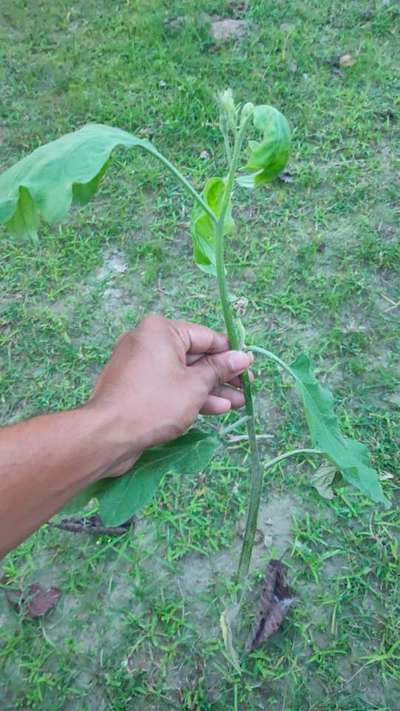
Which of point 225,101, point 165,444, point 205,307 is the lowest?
point 205,307

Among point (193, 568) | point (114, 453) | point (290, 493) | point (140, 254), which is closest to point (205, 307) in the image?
point (140, 254)

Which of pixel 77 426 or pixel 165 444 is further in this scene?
pixel 165 444

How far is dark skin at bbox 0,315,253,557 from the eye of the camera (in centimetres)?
125

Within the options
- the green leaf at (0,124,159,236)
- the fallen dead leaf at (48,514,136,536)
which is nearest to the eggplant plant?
the green leaf at (0,124,159,236)

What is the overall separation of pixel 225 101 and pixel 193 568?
4.65 ft

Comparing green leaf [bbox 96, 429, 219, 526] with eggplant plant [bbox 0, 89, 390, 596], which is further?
green leaf [bbox 96, 429, 219, 526]

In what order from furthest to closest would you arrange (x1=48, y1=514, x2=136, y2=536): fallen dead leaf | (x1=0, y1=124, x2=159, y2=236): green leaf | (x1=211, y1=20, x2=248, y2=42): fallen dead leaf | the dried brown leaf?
(x1=211, y1=20, x2=248, y2=42): fallen dead leaf
(x1=48, y1=514, x2=136, y2=536): fallen dead leaf
the dried brown leaf
(x1=0, y1=124, x2=159, y2=236): green leaf

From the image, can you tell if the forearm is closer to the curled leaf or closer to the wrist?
the wrist

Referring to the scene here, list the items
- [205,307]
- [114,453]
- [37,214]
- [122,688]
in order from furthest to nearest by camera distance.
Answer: [205,307], [122,688], [114,453], [37,214]

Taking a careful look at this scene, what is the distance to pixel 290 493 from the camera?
2119 millimetres

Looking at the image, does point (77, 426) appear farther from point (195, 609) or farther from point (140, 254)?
point (140, 254)

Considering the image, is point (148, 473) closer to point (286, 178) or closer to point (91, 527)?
point (91, 527)

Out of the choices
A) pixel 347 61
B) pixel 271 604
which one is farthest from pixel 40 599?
pixel 347 61

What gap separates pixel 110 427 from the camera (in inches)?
50.1
